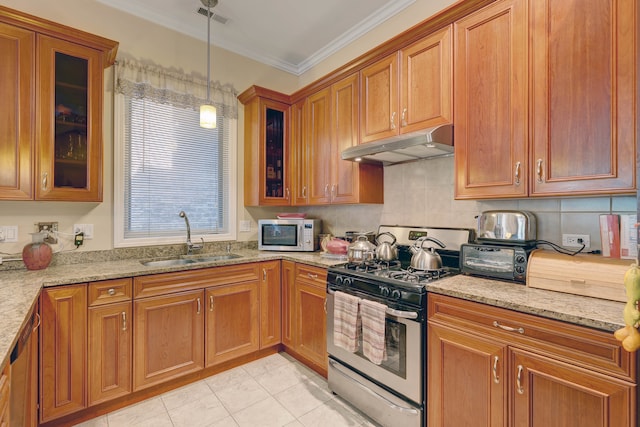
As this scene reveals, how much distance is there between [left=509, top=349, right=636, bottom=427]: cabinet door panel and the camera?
3.67 feet

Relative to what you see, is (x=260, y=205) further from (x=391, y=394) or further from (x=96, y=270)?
(x=391, y=394)

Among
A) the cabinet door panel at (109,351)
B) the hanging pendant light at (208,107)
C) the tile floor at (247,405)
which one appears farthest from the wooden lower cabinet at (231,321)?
the hanging pendant light at (208,107)

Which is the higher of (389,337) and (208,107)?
(208,107)

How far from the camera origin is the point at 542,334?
1.29m

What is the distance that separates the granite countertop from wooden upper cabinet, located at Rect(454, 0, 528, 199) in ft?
1.77

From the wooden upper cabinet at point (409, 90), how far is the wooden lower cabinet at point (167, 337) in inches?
73.8

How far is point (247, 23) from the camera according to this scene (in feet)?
9.30

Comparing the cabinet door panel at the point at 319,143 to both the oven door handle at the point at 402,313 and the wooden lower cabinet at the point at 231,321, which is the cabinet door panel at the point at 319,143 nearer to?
the wooden lower cabinet at the point at 231,321

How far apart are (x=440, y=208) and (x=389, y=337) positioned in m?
1.06

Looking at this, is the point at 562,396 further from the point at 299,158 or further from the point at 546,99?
the point at 299,158

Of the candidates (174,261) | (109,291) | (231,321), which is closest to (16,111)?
(109,291)

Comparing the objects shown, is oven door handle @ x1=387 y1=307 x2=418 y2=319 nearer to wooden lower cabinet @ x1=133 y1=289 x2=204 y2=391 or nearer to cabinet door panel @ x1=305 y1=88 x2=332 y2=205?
cabinet door panel @ x1=305 y1=88 x2=332 y2=205

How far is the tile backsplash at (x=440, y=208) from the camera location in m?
1.69

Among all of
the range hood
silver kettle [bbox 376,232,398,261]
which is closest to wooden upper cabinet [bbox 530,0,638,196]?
the range hood
